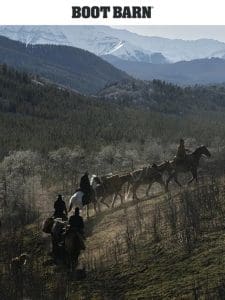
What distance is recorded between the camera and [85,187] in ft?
86.0

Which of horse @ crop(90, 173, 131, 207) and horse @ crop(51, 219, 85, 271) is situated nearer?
horse @ crop(51, 219, 85, 271)

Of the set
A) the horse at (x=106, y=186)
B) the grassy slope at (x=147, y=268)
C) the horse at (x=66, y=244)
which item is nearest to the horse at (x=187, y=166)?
the horse at (x=106, y=186)

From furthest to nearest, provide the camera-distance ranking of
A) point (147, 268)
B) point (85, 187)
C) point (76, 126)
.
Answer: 1. point (76, 126)
2. point (85, 187)
3. point (147, 268)

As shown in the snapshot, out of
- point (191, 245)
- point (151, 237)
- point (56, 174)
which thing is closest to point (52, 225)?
point (151, 237)

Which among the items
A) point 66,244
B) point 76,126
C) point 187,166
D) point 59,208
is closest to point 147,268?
point 66,244

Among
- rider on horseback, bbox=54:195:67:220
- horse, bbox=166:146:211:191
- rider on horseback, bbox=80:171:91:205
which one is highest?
horse, bbox=166:146:211:191

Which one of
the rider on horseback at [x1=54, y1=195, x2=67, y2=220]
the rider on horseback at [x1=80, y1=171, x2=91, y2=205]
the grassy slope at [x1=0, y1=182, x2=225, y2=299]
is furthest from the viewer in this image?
the rider on horseback at [x1=80, y1=171, x2=91, y2=205]

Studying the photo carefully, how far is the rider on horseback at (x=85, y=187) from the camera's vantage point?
2584 centimetres

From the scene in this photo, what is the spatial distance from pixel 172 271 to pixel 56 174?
46.5 meters

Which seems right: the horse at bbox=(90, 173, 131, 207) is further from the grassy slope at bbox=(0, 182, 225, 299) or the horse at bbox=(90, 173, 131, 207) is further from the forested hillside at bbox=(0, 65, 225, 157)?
the forested hillside at bbox=(0, 65, 225, 157)

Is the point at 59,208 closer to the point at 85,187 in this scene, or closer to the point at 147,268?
the point at 85,187

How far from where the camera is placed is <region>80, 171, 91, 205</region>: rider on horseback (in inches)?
A: 1017

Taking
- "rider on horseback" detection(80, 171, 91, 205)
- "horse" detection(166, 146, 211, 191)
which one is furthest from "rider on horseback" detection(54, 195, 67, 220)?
"horse" detection(166, 146, 211, 191)

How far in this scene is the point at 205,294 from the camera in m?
15.1
